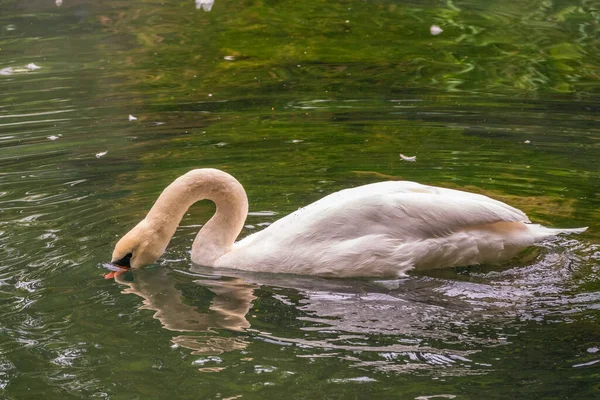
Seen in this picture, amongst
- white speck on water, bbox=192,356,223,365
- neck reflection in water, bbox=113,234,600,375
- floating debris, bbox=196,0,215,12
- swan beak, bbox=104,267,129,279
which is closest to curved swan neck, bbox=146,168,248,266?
neck reflection in water, bbox=113,234,600,375

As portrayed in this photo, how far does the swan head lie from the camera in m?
5.89

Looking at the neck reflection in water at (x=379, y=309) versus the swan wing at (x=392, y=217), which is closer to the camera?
the neck reflection in water at (x=379, y=309)

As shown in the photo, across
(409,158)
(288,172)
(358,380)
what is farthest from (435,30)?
(358,380)

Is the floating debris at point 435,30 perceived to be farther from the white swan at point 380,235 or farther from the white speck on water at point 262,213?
the white swan at point 380,235

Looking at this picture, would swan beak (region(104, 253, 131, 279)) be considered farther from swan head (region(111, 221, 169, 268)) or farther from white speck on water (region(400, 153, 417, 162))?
white speck on water (region(400, 153, 417, 162))

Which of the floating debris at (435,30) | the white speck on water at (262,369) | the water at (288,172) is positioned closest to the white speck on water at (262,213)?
the water at (288,172)

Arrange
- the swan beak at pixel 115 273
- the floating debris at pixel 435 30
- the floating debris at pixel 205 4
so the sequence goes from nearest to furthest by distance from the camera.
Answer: the swan beak at pixel 115 273, the floating debris at pixel 435 30, the floating debris at pixel 205 4

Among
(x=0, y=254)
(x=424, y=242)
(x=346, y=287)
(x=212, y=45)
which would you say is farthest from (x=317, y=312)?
(x=212, y=45)

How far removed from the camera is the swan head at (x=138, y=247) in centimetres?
589

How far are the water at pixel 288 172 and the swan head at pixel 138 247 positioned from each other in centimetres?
10

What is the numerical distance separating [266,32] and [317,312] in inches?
357

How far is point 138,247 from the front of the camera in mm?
5922

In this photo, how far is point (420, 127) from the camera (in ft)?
30.1

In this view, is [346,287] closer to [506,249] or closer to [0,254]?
[506,249]
